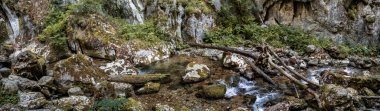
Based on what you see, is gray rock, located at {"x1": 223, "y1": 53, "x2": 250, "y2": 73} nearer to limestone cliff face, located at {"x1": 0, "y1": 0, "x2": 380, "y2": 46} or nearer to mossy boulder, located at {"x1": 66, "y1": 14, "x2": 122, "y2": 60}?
limestone cliff face, located at {"x1": 0, "y1": 0, "x2": 380, "y2": 46}

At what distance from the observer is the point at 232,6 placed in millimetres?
19844

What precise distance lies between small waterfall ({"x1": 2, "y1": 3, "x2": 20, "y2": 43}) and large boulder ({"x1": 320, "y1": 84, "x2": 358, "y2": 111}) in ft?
47.4

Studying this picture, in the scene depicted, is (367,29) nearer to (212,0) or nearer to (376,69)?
(376,69)

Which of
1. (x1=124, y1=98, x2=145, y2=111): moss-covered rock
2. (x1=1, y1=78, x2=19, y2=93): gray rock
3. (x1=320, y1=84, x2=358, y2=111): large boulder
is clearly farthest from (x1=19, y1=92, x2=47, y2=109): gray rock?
(x1=320, y1=84, x2=358, y2=111): large boulder

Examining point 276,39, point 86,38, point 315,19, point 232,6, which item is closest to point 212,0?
point 232,6


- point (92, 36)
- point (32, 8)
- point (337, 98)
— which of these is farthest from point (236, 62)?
point (32, 8)

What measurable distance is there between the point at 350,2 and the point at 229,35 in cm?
657

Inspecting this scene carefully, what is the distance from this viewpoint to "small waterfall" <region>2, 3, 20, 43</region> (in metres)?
17.6

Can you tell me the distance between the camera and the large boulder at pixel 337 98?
29.9 ft

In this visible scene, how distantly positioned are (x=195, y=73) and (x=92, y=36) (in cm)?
533

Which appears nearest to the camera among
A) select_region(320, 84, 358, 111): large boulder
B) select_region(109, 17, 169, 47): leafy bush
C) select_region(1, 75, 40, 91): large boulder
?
select_region(320, 84, 358, 111): large boulder

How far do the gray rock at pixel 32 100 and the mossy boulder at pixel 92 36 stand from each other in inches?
195

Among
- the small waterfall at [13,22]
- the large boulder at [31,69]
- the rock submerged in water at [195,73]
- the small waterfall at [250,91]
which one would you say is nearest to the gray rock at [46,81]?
the large boulder at [31,69]

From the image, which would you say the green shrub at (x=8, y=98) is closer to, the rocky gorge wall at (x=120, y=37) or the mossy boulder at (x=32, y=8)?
the rocky gorge wall at (x=120, y=37)
